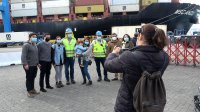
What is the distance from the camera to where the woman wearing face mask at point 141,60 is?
2326 millimetres

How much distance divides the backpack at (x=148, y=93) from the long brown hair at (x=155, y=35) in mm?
263

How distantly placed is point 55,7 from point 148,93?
36370 millimetres

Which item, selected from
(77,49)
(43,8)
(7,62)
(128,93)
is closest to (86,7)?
(43,8)

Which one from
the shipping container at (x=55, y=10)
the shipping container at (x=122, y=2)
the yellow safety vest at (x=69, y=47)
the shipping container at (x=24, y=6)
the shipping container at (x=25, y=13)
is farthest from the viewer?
the shipping container at (x=25, y=13)

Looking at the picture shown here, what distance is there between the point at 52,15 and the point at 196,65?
29.1 meters

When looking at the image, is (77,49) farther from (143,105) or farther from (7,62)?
(7,62)

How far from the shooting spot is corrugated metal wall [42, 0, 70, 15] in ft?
121

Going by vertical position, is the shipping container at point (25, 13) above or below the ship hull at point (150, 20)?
above

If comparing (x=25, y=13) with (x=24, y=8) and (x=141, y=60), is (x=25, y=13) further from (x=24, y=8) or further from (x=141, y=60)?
(x=141, y=60)

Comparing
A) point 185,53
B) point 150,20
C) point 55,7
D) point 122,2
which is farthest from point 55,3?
point 185,53

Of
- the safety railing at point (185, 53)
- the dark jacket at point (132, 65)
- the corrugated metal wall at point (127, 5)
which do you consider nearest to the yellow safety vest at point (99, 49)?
the safety railing at point (185, 53)

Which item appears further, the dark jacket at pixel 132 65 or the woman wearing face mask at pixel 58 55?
the woman wearing face mask at pixel 58 55

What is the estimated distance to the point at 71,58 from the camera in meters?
8.74

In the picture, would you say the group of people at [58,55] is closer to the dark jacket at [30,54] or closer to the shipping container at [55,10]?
the dark jacket at [30,54]
